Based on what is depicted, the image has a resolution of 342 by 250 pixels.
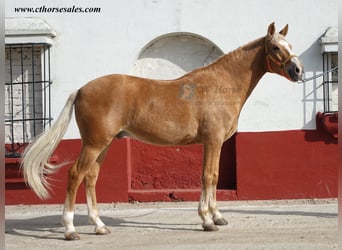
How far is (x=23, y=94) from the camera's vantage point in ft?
27.7

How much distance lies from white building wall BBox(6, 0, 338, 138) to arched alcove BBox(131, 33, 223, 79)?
23cm

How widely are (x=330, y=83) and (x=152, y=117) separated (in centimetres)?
363

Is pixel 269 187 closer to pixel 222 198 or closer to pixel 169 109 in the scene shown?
pixel 222 198

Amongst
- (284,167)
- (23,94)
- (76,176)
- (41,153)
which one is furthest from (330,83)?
(23,94)

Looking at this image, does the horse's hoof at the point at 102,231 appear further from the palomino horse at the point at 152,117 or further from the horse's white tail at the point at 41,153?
the horse's white tail at the point at 41,153

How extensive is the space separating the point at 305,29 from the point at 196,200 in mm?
3287

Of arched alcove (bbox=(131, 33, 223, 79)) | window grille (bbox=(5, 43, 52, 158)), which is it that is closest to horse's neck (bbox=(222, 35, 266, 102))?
arched alcove (bbox=(131, 33, 223, 79))

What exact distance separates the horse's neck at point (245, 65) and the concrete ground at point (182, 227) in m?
1.73

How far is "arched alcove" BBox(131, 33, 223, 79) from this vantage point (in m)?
8.58

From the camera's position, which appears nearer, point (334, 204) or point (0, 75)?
point (0, 75)

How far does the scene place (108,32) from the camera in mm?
8359

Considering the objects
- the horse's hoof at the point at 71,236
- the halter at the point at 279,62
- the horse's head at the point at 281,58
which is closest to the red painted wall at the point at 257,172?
the halter at the point at 279,62

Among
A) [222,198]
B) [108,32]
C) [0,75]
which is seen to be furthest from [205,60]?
[0,75]

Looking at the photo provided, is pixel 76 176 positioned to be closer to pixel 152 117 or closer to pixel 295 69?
pixel 152 117
